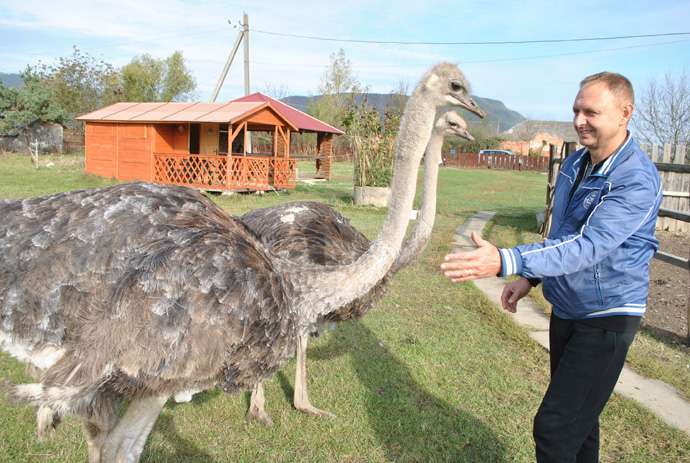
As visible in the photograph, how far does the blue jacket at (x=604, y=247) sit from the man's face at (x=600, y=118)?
51 mm

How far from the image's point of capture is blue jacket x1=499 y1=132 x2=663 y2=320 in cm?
182

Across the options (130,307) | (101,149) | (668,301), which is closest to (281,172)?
(101,149)

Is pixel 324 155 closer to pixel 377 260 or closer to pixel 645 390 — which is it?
pixel 645 390

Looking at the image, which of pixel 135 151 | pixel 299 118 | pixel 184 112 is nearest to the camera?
pixel 184 112

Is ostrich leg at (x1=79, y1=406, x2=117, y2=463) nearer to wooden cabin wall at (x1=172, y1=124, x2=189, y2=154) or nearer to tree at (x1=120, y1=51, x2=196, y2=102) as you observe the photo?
wooden cabin wall at (x1=172, y1=124, x2=189, y2=154)

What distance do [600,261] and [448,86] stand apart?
4.18 feet

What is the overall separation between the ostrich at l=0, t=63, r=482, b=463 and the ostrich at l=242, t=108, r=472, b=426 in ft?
2.52

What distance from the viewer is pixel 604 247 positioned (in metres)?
1.83

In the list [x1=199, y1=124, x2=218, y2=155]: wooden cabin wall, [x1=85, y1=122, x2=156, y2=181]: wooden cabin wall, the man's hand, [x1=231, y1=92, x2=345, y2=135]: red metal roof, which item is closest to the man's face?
the man's hand

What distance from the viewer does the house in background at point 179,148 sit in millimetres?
14875

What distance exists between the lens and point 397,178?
2.78 metres

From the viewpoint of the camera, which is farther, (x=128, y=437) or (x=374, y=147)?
(x=374, y=147)

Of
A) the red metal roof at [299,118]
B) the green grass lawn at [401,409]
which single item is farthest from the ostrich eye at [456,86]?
the red metal roof at [299,118]

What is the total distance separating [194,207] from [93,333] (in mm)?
772
